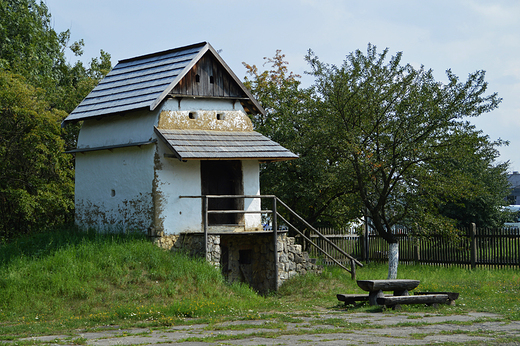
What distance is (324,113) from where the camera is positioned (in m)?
19.2

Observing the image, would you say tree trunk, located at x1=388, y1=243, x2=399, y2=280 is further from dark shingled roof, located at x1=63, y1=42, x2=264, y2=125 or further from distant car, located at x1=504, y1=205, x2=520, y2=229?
distant car, located at x1=504, y1=205, x2=520, y2=229

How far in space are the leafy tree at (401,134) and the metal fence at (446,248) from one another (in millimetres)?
1729

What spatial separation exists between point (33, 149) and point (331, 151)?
11827 mm

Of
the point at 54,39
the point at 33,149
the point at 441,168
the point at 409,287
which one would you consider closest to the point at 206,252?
the point at 409,287

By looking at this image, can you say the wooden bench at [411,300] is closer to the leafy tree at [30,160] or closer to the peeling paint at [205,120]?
the peeling paint at [205,120]

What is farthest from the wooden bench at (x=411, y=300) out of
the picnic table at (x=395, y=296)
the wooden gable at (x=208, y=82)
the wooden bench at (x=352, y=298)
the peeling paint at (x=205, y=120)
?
the wooden gable at (x=208, y=82)

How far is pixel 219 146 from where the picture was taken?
1778 cm

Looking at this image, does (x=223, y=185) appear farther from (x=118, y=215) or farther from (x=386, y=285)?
(x=386, y=285)

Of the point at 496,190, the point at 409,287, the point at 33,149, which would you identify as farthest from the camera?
the point at 496,190

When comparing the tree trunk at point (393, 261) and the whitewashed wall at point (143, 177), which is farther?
the tree trunk at point (393, 261)

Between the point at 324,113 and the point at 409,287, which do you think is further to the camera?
the point at 324,113

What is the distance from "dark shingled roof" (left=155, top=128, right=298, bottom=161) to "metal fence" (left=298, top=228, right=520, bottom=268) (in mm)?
6240

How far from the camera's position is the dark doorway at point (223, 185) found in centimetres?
1905

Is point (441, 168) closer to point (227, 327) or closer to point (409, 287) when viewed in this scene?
point (409, 287)
